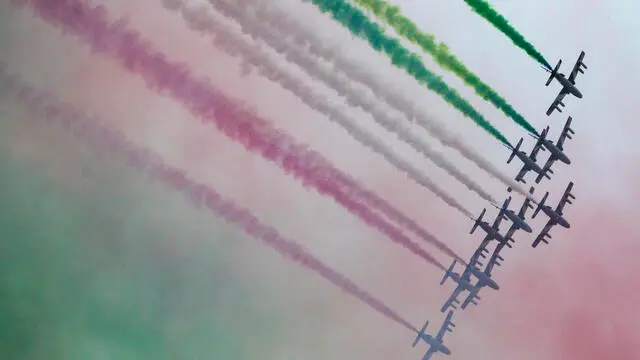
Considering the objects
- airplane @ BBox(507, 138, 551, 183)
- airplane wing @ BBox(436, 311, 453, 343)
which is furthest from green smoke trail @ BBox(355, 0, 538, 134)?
Answer: airplane wing @ BBox(436, 311, 453, 343)

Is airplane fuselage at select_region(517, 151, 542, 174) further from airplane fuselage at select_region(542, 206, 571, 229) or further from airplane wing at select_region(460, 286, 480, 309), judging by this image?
airplane wing at select_region(460, 286, 480, 309)

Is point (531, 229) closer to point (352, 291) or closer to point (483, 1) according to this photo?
point (352, 291)

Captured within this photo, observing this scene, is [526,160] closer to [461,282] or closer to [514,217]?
[514,217]

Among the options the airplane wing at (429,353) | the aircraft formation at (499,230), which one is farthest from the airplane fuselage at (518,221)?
the airplane wing at (429,353)

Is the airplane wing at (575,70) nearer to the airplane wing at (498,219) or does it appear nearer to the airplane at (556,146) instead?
the airplane at (556,146)

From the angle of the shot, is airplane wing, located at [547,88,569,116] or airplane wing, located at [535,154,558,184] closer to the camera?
airplane wing, located at [547,88,569,116]

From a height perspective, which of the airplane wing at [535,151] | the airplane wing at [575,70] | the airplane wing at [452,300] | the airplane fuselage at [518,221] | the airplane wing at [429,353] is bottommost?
the airplane wing at [429,353]

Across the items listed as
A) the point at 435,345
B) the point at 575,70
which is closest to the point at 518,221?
the point at 435,345
